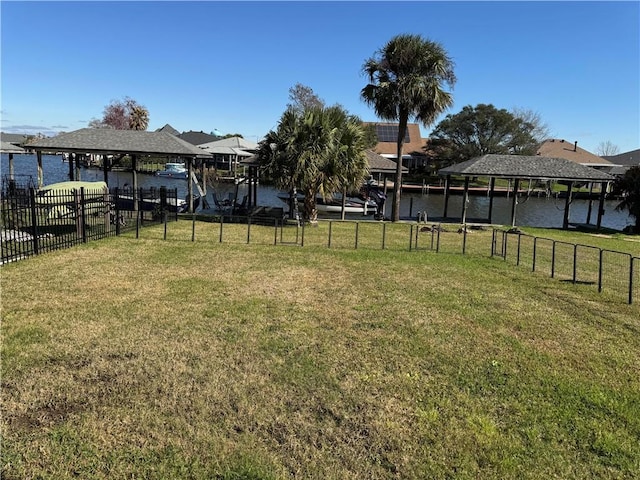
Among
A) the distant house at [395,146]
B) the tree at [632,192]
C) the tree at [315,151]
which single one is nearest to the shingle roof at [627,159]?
the distant house at [395,146]

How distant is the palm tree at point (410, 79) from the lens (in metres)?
20.2

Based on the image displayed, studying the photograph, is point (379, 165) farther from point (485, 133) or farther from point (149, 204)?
point (485, 133)

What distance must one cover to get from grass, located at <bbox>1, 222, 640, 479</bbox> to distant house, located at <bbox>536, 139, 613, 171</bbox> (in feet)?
203

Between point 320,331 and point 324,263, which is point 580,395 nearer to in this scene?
Result: point 320,331

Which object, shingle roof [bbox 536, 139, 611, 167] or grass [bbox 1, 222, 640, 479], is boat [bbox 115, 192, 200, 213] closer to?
grass [bbox 1, 222, 640, 479]

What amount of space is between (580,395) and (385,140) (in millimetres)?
61755

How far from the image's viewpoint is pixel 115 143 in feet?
71.1

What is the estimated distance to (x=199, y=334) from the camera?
5977 mm

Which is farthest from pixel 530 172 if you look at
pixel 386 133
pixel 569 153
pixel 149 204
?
pixel 569 153

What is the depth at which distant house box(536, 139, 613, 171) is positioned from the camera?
62.7 metres

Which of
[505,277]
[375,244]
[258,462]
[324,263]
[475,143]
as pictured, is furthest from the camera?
[475,143]

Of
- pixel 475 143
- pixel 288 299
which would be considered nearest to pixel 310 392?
pixel 288 299

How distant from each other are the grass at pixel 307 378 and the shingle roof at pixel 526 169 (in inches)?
632

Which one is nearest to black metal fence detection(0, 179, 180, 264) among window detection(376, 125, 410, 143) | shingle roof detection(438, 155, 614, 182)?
shingle roof detection(438, 155, 614, 182)
